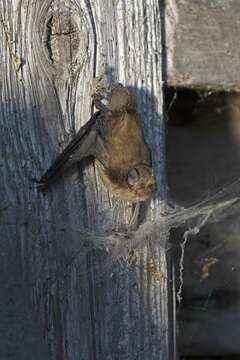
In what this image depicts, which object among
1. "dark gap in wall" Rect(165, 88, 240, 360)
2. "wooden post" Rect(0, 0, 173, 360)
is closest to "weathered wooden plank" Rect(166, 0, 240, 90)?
"wooden post" Rect(0, 0, 173, 360)

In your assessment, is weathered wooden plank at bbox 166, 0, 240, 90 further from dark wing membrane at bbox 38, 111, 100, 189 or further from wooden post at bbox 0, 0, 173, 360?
dark wing membrane at bbox 38, 111, 100, 189

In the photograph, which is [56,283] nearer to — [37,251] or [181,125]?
[37,251]

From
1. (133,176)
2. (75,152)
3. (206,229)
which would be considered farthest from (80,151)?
(206,229)

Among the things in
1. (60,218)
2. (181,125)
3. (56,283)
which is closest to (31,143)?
(60,218)

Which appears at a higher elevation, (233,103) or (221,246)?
(233,103)

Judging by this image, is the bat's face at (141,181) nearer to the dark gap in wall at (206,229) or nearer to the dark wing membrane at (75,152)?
the dark wing membrane at (75,152)

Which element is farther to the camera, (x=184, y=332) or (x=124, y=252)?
(x=184, y=332)

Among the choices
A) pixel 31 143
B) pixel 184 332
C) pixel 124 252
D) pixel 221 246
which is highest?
pixel 31 143
